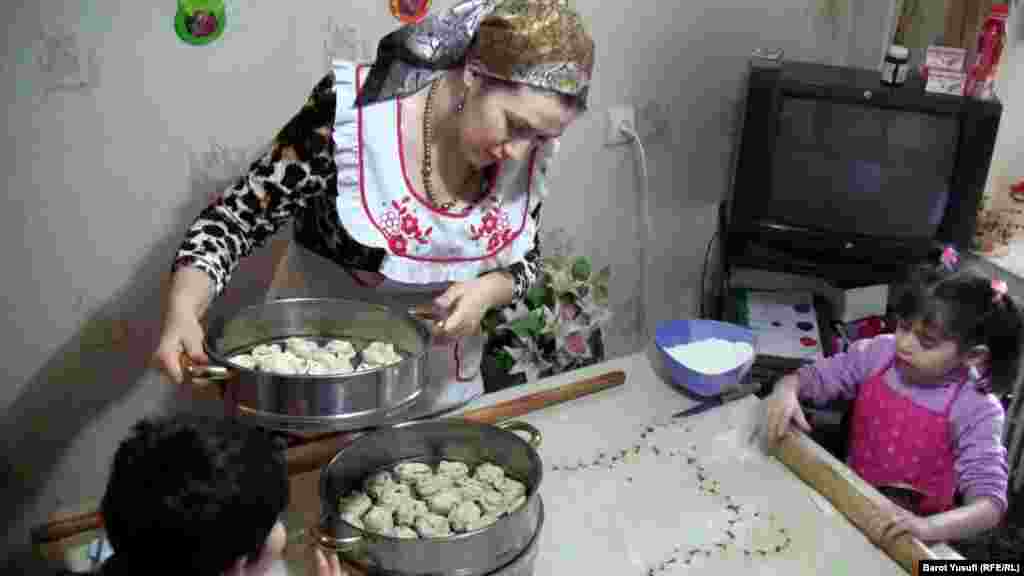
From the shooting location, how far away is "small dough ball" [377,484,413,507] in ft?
3.65

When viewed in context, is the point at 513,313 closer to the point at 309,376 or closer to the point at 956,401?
the point at 956,401

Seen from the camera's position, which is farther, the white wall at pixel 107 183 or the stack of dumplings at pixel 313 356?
the white wall at pixel 107 183

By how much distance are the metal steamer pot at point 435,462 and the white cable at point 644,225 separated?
115 centimetres

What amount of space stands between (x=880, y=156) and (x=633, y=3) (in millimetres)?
654

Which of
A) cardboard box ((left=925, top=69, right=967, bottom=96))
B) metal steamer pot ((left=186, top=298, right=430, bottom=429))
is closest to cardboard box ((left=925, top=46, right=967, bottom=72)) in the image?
cardboard box ((left=925, top=69, right=967, bottom=96))

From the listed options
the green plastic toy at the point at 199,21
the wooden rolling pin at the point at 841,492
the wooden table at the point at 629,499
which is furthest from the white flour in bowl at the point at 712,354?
the green plastic toy at the point at 199,21

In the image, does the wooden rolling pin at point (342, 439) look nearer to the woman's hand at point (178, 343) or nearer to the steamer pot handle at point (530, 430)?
the steamer pot handle at point (530, 430)

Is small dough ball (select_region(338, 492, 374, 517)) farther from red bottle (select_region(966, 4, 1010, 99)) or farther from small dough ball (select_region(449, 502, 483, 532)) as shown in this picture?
red bottle (select_region(966, 4, 1010, 99))

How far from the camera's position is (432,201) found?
1.30 m

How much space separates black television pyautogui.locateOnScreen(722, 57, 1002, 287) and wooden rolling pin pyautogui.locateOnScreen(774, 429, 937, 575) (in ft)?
2.76

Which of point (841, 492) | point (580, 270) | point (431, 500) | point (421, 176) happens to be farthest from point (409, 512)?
point (580, 270)

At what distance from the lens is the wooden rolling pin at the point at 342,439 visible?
3.46ft

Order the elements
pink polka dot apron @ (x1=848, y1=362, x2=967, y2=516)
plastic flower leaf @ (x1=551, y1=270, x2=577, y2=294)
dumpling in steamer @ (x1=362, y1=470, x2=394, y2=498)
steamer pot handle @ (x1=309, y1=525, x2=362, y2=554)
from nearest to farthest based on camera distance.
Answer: steamer pot handle @ (x1=309, y1=525, x2=362, y2=554), dumpling in steamer @ (x1=362, y1=470, x2=394, y2=498), pink polka dot apron @ (x1=848, y1=362, x2=967, y2=516), plastic flower leaf @ (x1=551, y1=270, x2=577, y2=294)

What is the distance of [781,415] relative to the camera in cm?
131
